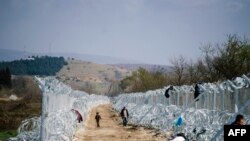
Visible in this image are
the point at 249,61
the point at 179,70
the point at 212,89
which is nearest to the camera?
the point at 212,89

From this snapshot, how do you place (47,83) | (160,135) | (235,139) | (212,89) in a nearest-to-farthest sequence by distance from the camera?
(235,139), (47,83), (212,89), (160,135)

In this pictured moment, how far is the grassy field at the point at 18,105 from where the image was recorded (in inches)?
2228

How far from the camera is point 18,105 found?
3290 inches

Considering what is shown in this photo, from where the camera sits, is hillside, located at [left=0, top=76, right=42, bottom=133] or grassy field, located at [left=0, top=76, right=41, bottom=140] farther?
hillside, located at [left=0, top=76, right=42, bottom=133]

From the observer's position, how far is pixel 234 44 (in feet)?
178

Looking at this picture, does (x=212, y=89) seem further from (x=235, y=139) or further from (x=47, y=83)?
(x=235, y=139)

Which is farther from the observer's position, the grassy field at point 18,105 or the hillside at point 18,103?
the hillside at point 18,103

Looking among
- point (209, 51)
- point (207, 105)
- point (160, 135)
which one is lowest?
point (160, 135)

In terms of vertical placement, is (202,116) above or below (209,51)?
below

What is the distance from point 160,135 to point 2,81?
9841cm

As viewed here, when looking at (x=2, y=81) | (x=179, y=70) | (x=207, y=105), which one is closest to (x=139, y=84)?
(x=2, y=81)

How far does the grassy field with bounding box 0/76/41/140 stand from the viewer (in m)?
56.6

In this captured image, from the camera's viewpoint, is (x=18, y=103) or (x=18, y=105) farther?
(x=18, y=103)

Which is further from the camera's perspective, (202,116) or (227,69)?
(227,69)
